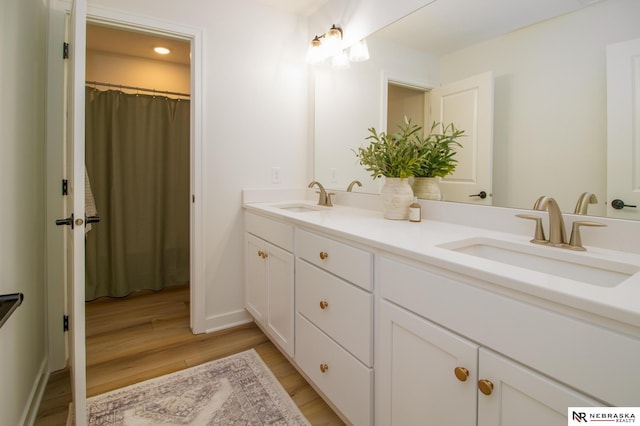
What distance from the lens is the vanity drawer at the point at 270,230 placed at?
5.70 feet

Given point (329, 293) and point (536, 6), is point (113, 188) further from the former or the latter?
point (536, 6)

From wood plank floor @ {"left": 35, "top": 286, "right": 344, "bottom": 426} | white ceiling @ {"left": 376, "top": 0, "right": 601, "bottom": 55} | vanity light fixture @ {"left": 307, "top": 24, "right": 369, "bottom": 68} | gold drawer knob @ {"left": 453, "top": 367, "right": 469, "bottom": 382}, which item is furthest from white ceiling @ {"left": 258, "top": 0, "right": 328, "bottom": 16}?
gold drawer knob @ {"left": 453, "top": 367, "right": 469, "bottom": 382}

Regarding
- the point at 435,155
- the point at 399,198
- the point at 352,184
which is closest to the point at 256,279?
the point at 352,184

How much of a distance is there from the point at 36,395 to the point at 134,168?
6.60 ft

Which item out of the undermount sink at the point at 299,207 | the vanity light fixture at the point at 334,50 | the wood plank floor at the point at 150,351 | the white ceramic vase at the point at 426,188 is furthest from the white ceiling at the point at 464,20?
the wood plank floor at the point at 150,351

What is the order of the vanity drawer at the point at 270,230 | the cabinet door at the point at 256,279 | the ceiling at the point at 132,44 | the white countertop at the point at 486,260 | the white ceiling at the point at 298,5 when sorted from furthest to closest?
1. the ceiling at the point at 132,44
2. the white ceiling at the point at 298,5
3. the cabinet door at the point at 256,279
4. the vanity drawer at the point at 270,230
5. the white countertop at the point at 486,260

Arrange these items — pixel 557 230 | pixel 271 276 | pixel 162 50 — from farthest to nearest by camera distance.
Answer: pixel 162 50 < pixel 271 276 < pixel 557 230

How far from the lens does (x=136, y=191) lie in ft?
10.1

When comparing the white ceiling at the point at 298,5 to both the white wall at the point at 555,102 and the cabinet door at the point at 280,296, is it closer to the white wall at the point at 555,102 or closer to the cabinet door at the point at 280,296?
the white wall at the point at 555,102

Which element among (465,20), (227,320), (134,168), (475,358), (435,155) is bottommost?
(227,320)

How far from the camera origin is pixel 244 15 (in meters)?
2.30

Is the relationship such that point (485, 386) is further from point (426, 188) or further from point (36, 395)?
point (36, 395)

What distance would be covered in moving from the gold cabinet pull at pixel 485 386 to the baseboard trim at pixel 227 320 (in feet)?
6.19

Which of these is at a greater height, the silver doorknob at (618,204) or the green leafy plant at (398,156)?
the green leafy plant at (398,156)
